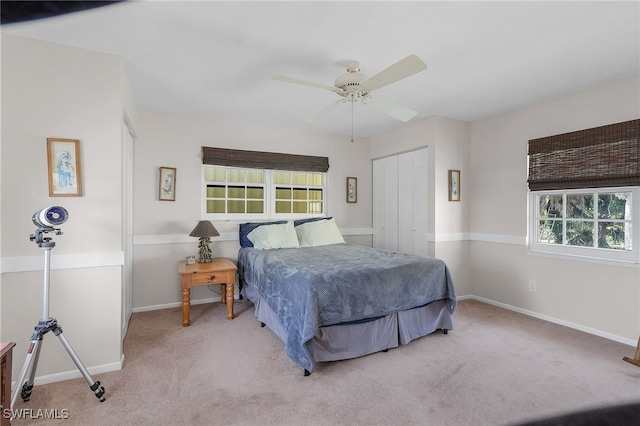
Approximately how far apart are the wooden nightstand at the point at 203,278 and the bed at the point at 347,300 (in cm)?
26

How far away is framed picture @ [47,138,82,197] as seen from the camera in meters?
2.10

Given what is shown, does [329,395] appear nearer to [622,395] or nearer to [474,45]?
[622,395]

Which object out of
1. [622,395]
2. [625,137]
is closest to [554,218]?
[625,137]

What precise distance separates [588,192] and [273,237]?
3349mm

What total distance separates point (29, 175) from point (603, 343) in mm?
4781

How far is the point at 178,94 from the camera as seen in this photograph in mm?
3135

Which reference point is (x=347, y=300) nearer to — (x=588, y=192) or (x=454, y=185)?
(x=454, y=185)

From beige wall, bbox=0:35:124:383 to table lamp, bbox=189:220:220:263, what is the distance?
1.17 metres

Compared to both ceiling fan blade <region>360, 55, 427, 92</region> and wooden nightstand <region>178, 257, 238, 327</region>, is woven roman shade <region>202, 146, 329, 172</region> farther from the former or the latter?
ceiling fan blade <region>360, 55, 427, 92</region>

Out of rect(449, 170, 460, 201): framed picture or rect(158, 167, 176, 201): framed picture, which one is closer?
rect(158, 167, 176, 201): framed picture

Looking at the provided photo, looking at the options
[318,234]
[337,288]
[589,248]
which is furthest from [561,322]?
[318,234]

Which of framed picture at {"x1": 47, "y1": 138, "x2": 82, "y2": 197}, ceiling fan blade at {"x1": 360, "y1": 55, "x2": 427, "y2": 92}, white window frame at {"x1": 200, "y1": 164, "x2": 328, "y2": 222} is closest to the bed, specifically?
white window frame at {"x1": 200, "y1": 164, "x2": 328, "y2": 222}

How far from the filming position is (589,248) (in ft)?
10.0

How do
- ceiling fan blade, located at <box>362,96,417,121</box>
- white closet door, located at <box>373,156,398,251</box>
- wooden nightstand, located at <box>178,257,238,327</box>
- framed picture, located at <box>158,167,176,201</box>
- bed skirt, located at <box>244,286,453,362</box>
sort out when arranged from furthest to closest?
white closet door, located at <box>373,156,398,251</box> → framed picture, located at <box>158,167,176,201</box> → wooden nightstand, located at <box>178,257,238,327</box> → ceiling fan blade, located at <box>362,96,417,121</box> → bed skirt, located at <box>244,286,453,362</box>
